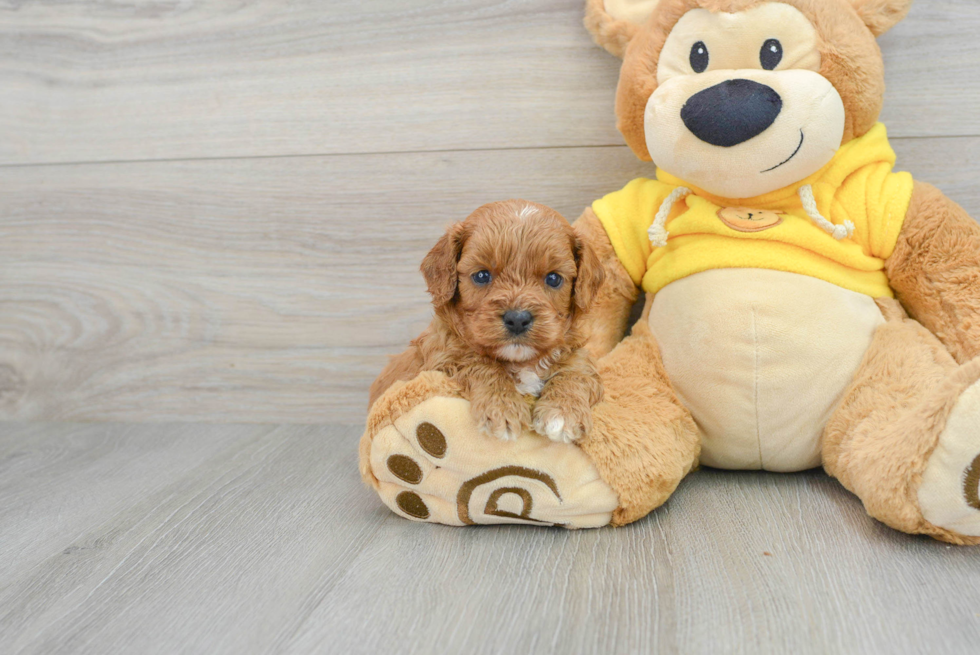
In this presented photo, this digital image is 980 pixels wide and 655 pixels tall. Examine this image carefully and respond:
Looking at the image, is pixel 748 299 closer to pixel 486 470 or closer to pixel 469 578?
pixel 486 470

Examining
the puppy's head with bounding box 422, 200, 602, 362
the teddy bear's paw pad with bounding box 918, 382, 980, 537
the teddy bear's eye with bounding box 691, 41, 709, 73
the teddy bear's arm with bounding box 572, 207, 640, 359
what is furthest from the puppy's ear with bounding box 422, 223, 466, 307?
the teddy bear's paw pad with bounding box 918, 382, 980, 537

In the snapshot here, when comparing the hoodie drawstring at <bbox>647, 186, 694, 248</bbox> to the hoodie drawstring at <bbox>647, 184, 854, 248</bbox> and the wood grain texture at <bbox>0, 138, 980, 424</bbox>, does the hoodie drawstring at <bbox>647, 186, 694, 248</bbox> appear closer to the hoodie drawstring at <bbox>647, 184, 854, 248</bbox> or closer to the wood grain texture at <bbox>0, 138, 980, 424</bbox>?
the hoodie drawstring at <bbox>647, 184, 854, 248</bbox>

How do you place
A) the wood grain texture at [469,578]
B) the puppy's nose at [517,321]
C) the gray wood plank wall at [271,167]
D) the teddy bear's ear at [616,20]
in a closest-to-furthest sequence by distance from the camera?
1. the wood grain texture at [469,578]
2. the puppy's nose at [517,321]
3. the teddy bear's ear at [616,20]
4. the gray wood plank wall at [271,167]

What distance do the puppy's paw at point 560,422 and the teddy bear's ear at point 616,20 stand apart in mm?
720

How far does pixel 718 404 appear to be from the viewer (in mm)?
1235

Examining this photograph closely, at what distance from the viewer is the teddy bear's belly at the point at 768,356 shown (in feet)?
3.94

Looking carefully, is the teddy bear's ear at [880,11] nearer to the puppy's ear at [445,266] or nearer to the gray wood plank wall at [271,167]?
the gray wood plank wall at [271,167]

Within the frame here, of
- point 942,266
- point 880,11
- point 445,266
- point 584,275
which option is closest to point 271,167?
point 445,266

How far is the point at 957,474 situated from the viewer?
3.12 feet

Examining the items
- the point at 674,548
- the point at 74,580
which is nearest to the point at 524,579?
the point at 674,548

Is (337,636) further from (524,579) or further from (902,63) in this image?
(902,63)

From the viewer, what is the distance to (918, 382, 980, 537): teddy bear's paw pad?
0.94m

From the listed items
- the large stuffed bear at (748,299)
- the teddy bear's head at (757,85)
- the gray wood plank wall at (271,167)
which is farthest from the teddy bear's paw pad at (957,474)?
the gray wood plank wall at (271,167)

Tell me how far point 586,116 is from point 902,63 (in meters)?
0.61
